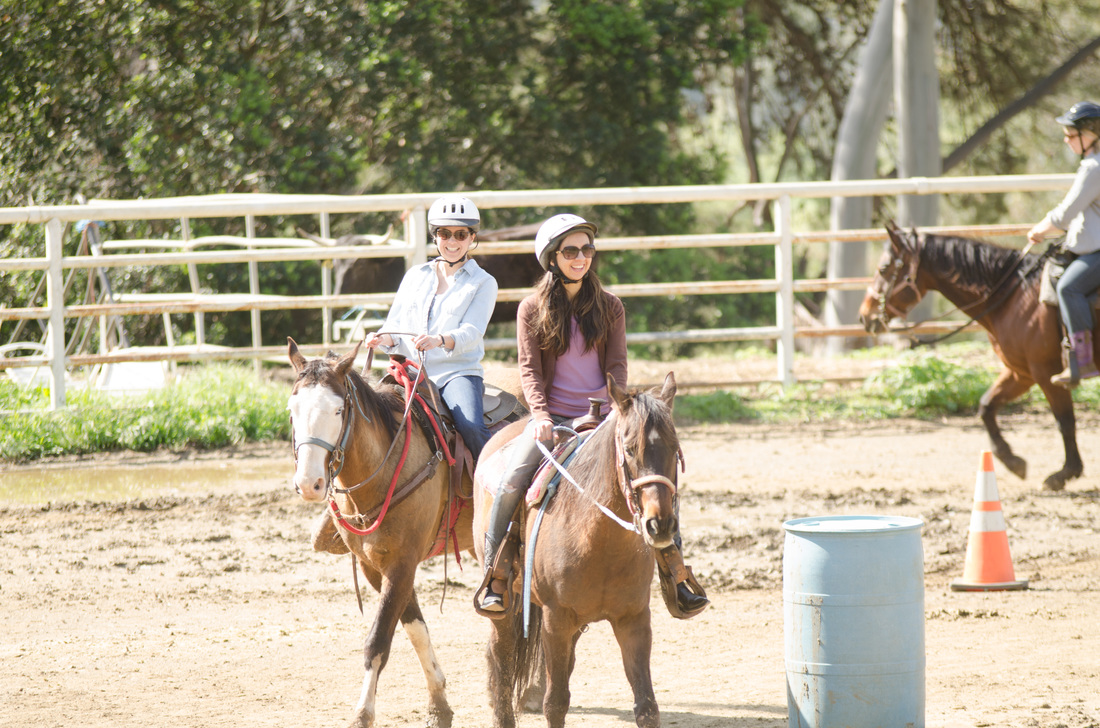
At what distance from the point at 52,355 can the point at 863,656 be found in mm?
8801

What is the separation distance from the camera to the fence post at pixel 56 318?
34.2 ft

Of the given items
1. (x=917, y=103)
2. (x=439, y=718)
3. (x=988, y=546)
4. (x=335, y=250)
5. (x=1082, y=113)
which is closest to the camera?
(x=439, y=718)

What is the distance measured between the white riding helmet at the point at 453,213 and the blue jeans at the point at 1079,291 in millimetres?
5503

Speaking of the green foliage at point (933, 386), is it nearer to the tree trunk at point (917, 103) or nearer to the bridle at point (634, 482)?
the tree trunk at point (917, 103)

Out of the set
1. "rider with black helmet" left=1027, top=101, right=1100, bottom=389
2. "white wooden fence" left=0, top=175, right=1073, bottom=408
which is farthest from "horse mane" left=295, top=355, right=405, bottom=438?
"rider with black helmet" left=1027, top=101, right=1100, bottom=389

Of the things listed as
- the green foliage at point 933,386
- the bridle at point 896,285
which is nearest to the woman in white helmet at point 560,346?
the bridle at point 896,285

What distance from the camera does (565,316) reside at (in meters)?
4.46

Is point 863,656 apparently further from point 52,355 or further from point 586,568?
point 52,355

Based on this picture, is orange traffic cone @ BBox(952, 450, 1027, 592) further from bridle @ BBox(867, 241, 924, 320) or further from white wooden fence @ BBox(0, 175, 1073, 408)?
white wooden fence @ BBox(0, 175, 1073, 408)

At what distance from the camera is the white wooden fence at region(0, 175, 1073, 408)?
1064 cm

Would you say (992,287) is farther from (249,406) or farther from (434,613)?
(249,406)

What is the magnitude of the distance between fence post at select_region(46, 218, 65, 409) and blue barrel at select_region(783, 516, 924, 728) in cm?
851

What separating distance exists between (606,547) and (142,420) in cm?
758

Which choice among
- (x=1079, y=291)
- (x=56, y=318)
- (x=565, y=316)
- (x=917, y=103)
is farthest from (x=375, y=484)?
(x=917, y=103)
